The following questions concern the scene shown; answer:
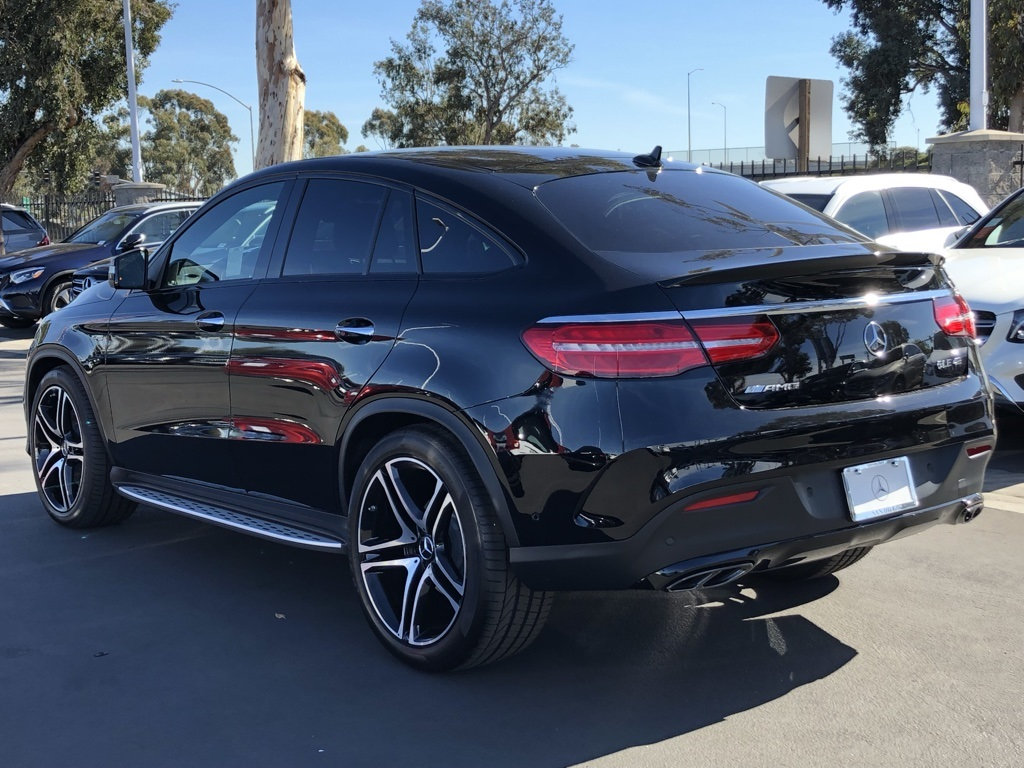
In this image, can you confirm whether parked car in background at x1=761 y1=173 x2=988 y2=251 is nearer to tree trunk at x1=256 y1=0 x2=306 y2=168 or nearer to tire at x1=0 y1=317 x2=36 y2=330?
tree trunk at x1=256 y1=0 x2=306 y2=168

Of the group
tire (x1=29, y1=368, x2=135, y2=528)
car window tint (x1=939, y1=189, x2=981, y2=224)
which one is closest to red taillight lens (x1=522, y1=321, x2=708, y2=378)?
tire (x1=29, y1=368, x2=135, y2=528)

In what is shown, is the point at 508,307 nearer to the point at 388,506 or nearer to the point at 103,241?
the point at 388,506

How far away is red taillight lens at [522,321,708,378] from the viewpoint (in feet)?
10.8

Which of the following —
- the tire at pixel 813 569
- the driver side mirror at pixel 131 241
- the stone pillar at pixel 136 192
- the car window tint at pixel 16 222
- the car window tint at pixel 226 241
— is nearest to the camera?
the tire at pixel 813 569

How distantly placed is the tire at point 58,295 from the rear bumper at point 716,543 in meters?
13.4

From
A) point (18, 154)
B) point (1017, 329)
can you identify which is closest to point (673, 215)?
point (1017, 329)

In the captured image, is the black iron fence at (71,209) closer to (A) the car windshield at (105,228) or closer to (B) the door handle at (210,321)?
(A) the car windshield at (105,228)

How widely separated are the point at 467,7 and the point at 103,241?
109ft

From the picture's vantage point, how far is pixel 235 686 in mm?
3840

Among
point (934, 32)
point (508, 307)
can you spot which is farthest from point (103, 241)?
point (934, 32)

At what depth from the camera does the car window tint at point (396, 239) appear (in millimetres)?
4102

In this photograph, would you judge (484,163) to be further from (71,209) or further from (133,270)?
(71,209)

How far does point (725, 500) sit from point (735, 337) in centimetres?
47

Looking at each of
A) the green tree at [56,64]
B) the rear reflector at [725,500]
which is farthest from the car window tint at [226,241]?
the green tree at [56,64]
